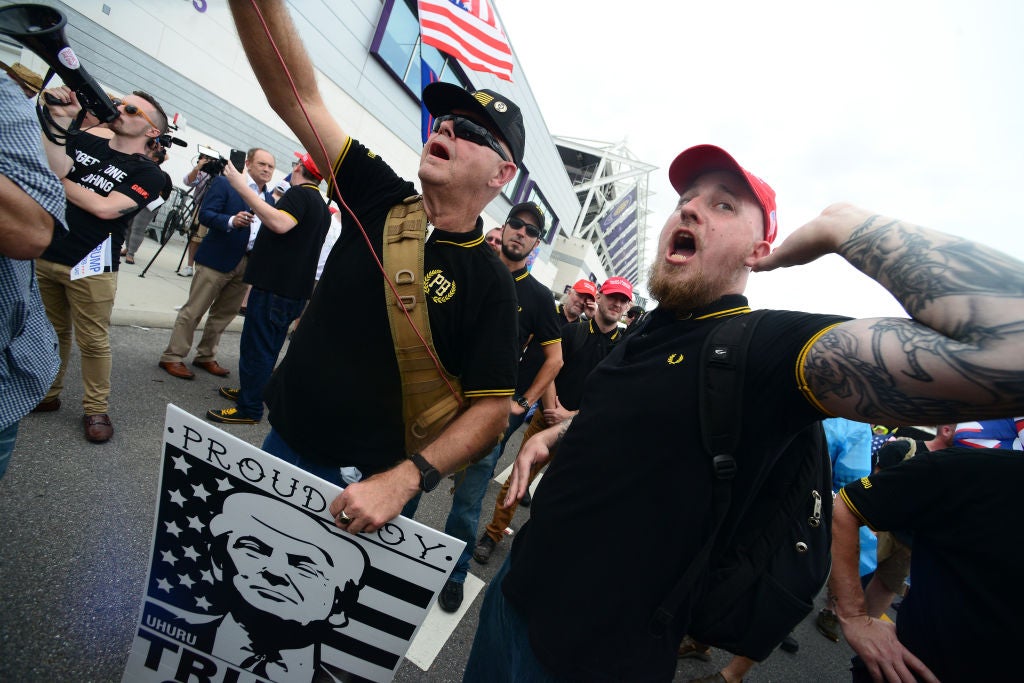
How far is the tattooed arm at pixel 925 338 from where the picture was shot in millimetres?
662

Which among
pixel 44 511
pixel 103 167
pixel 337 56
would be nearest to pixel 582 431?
pixel 44 511

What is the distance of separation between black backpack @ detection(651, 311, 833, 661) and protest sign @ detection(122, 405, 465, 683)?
0.63 metres

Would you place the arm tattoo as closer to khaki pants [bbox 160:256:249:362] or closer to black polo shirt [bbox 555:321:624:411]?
black polo shirt [bbox 555:321:624:411]

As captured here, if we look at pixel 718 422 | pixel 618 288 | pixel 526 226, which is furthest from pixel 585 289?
pixel 718 422

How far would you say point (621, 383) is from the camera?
4.02 feet

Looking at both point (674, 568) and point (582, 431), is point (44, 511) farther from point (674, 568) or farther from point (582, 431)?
point (674, 568)

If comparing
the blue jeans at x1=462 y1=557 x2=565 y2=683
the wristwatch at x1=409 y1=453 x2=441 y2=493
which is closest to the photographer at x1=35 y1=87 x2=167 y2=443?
the wristwatch at x1=409 y1=453 x2=441 y2=493

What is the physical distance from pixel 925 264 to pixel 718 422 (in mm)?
464

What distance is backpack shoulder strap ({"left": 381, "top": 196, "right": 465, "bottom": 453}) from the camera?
1407 millimetres

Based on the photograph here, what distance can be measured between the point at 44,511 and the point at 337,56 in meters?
10.6

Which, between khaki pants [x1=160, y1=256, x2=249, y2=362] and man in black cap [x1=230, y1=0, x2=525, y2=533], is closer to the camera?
man in black cap [x1=230, y1=0, x2=525, y2=533]

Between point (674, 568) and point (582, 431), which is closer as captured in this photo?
point (674, 568)

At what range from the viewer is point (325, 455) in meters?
1.51

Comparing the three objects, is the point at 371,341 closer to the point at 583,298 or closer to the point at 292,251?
the point at 292,251
